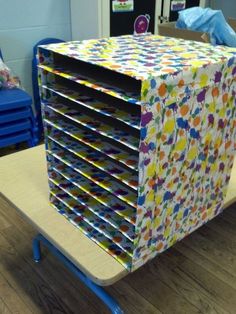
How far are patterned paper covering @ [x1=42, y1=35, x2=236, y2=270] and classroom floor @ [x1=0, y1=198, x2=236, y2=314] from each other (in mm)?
568

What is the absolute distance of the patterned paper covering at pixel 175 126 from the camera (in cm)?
76

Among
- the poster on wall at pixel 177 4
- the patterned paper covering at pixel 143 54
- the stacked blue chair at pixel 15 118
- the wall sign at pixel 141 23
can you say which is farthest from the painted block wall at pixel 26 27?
the patterned paper covering at pixel 143 54

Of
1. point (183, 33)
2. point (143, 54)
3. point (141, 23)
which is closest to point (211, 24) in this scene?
point (183, 33)

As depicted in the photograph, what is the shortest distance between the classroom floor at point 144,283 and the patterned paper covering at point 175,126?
0.57 metres

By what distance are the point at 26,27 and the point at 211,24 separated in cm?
170

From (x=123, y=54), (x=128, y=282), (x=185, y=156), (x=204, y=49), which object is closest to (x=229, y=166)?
(x=185, y=156)

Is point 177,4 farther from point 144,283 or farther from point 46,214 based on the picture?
point 46,214

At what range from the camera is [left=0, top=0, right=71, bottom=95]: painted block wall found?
258 cm

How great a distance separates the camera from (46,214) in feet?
3.64

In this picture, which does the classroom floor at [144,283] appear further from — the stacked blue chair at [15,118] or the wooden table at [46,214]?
the stacked blue chair at [15,118]

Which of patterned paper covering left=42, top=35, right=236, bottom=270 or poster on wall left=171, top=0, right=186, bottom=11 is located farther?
poster on wall left=171, top=0, right=186, bottom=11

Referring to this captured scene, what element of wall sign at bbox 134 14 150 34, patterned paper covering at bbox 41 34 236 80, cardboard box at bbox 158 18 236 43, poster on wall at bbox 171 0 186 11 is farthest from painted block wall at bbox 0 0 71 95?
patterned paper covering at bbox 41 34 236 80

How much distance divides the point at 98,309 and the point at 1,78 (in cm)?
171

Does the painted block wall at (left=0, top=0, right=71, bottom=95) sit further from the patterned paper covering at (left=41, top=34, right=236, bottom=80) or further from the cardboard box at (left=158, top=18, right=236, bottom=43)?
the patterned paper covering at (left=41, top=34, right=236, bottom=80)
